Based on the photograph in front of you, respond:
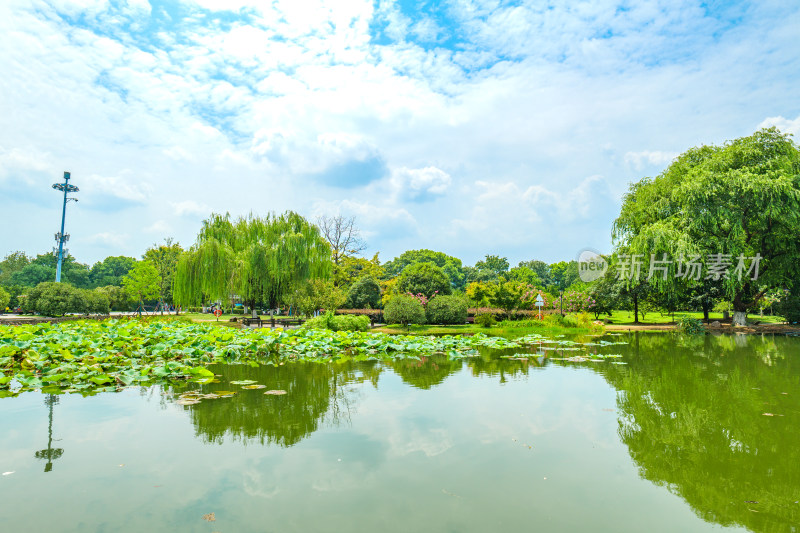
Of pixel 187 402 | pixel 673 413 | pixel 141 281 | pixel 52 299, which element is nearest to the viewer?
pixel 673 413

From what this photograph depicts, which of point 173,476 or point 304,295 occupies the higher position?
point 304,295

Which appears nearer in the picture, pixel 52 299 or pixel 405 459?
pixel 405 459

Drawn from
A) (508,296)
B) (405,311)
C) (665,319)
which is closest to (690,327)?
(508,296)

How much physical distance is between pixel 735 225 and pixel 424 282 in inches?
599

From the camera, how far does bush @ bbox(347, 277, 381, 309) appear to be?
2792 centimetres

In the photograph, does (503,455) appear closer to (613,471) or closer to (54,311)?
(613,471)

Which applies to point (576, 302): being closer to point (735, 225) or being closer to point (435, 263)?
point (735, 225)

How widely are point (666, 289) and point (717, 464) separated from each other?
19.2m

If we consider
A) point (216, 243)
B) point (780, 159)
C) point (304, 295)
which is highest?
point (780, 159)

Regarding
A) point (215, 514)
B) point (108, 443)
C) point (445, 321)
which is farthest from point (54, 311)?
point (215, 514)

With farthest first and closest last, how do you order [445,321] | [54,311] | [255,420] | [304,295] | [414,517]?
[54,311]
[445,321]
[304,295]
[255,420]
[414,517]

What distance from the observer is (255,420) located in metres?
4.93

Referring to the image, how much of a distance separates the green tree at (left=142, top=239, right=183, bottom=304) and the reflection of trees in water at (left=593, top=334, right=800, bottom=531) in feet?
138

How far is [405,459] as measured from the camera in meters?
3.84
